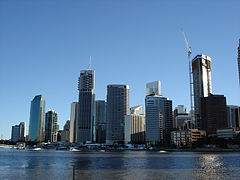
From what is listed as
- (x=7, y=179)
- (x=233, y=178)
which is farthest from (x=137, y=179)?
(x=7, y=179)

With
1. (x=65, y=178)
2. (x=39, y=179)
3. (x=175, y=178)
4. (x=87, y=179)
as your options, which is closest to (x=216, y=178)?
(x=175, y=178)

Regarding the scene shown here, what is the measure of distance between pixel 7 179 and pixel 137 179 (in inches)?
1143

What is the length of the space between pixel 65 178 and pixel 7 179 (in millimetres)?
12767

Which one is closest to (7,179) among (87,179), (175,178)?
(87,179)

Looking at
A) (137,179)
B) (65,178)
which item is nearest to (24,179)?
(65,178)

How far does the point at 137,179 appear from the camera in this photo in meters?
63.3

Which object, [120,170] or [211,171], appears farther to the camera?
[120,170]

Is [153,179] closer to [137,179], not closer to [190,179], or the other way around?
[137,179]

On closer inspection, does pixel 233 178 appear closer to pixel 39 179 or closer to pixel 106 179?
pixel 106 179

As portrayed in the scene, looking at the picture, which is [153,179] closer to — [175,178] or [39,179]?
[175,178]

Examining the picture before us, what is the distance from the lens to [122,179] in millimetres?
62656

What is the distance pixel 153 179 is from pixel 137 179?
3543 mm

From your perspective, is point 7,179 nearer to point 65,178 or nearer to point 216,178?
point 65,178

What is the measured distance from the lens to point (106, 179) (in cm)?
6234
